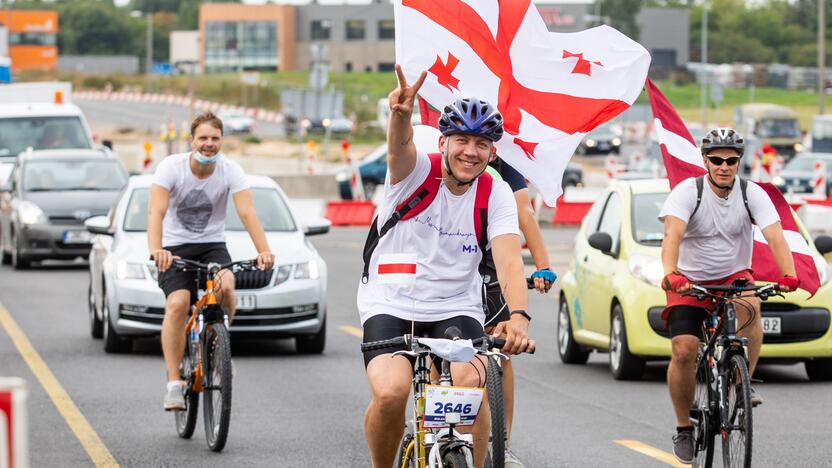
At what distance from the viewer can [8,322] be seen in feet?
58.9

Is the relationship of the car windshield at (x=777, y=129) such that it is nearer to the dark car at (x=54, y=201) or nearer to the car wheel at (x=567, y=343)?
the dark car at (x=54, y=201)

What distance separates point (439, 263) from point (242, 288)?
27.4ft

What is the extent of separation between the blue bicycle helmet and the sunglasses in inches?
106

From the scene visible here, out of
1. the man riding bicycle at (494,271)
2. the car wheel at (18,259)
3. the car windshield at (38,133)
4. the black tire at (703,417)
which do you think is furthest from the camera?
the car windshield at (38,133)

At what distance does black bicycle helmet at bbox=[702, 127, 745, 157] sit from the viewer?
895 cm

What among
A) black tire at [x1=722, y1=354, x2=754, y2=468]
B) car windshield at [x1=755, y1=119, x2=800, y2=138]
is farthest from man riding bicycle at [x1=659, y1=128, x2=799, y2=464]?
car windshield at [x1=755, y1=119, x2=800, y2=138]

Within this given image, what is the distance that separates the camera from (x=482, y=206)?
6762 mm

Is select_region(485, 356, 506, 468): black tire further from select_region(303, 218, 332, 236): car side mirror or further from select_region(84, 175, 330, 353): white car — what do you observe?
select_region(303, 218, 332, 236): car side mirror

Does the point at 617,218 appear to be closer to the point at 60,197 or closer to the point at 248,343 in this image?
the point at 248,343

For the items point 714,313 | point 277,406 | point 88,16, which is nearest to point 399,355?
point 714,313

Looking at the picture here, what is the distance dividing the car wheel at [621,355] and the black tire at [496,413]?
222 inches

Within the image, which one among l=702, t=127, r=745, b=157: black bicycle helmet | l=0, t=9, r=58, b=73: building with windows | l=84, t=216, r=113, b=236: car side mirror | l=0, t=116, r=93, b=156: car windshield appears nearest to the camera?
l=702, t=127, r=745, b=157: black bicycle helmet

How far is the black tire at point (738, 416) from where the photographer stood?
27.4 feet

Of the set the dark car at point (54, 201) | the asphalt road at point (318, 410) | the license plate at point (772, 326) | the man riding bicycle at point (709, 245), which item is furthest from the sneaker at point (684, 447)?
the dark car at point (54, 201)
